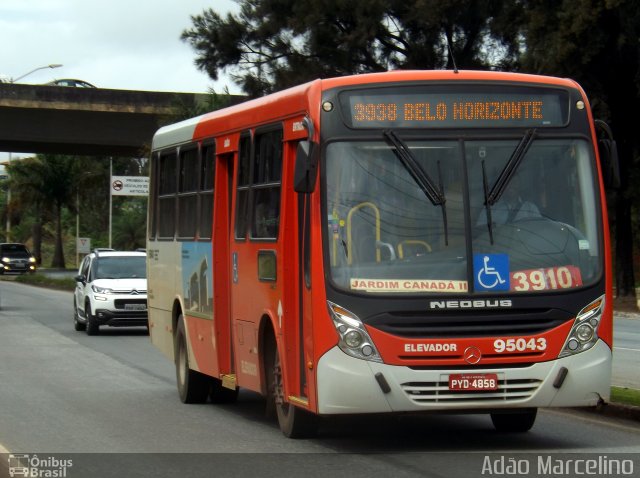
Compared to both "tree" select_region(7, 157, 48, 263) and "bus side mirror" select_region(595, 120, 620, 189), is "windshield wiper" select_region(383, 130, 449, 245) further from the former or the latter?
"tree" select_region(7, 157, 48, 263)

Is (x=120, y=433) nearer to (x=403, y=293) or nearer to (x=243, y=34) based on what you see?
(x=403, y=293)

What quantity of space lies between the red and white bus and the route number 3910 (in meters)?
0.01

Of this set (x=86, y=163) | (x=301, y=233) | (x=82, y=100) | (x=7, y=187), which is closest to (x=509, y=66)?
(x=82, y=100)

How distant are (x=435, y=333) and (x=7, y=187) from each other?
7940 cm

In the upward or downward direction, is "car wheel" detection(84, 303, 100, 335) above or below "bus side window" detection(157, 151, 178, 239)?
below

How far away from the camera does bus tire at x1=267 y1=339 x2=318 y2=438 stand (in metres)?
11.0

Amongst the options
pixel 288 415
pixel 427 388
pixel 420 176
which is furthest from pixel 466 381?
pixel 288 415

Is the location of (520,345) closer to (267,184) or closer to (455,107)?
(455,107)

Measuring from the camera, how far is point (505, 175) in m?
10.3

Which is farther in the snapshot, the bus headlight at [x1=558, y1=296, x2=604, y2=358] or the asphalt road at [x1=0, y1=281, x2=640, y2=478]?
the bus headlight at [x1=558, y1=296, x2=604, y2=358]

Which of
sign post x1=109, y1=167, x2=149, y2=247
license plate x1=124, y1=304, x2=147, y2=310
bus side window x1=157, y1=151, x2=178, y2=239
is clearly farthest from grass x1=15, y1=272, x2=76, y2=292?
bus side window x1=157, y1=151, x2=178, y2=239

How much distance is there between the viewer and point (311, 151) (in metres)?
10.1

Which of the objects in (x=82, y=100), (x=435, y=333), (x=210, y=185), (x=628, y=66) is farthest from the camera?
(x=82, y=100)

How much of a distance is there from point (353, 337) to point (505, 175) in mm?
1702
